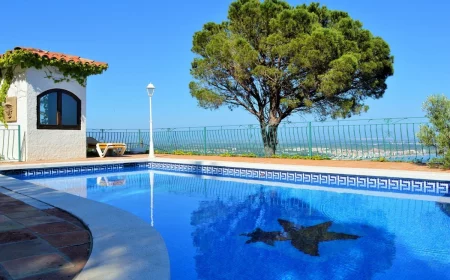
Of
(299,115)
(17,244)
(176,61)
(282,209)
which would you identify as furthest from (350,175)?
(176,61)

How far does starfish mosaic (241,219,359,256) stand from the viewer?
3.34 metres

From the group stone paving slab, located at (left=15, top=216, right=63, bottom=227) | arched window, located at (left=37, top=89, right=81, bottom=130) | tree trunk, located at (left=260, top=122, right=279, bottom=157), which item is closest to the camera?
stone paving slab, located at (left=15, top=216, right=63, bottom=227)

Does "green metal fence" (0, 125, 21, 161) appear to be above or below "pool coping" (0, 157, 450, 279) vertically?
above

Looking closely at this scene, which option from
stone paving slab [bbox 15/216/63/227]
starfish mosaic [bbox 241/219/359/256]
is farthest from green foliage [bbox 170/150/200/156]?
stone paving slab [bbox 15/216/63/227]

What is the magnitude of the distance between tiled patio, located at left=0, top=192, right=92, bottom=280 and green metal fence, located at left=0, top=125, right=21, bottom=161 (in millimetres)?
7359

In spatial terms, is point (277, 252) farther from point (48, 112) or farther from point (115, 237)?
point (48, 112)

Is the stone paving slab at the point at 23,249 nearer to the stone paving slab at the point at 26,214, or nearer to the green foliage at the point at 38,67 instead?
the stone paving slab at the point at 26,214

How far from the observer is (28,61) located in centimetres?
967

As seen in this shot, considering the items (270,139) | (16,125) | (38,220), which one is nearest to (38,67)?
(16,125)

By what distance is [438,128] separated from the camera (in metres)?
7.13

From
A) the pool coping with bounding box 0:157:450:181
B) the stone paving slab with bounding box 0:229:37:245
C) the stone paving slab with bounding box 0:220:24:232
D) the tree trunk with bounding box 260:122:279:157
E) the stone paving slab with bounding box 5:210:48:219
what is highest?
the tree trunk with bounding box 260:122:279:157

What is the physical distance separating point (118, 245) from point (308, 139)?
28.9 ft

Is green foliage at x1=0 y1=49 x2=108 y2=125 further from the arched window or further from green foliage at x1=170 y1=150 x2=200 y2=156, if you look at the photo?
green foliage at x1=170 y1=150 x2=200 y2=156

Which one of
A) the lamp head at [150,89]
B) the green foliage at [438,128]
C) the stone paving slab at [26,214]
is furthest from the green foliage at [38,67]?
the green foliage at [438,128]
